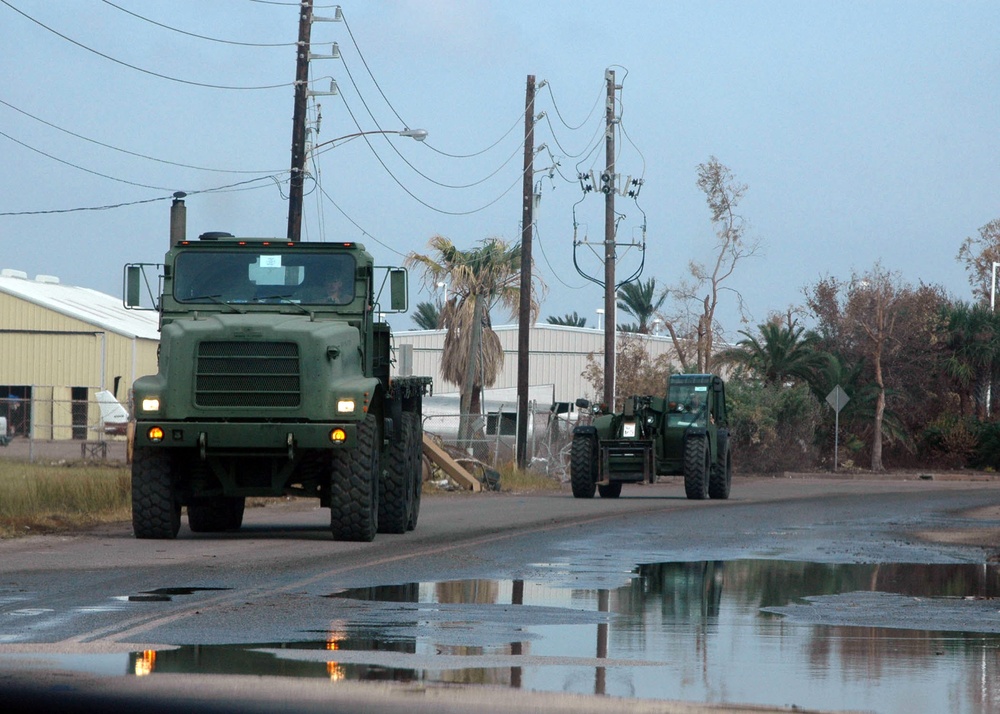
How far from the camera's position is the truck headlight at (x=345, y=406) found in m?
15.7

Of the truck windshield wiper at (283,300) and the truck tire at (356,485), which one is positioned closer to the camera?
the truck tire at (356,485)

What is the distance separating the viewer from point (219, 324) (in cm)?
1566

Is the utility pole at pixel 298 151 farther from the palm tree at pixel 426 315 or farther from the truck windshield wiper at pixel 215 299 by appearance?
the palm tree at pixel 426 315

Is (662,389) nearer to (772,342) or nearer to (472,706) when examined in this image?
(772,342)

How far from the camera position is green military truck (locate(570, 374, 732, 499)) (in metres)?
29.2

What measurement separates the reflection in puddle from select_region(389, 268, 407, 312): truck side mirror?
212 inches

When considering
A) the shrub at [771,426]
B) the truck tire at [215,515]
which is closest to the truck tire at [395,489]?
the truck tire at [215,515]

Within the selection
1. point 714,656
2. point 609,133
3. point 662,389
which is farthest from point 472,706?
point 662,389

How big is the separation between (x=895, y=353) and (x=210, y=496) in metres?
40.3

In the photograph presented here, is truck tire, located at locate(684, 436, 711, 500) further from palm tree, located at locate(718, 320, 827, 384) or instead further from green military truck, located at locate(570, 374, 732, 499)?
palm tree, located at locate(718, 320, 827, 384)

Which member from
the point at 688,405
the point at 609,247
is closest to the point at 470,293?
the point at 609,247

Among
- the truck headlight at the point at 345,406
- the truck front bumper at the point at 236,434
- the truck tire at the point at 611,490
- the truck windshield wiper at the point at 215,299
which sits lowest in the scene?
the truck tire at the point at 611,490

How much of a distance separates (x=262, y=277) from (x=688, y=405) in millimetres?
15405

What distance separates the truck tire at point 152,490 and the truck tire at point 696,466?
47.9 feet
